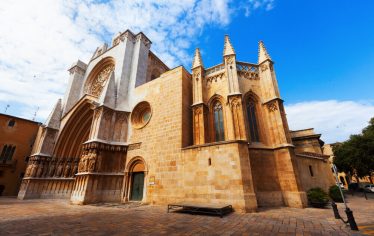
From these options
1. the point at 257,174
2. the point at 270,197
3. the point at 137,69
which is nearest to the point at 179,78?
the point at 137,69

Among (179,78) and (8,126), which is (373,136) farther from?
(8,126)

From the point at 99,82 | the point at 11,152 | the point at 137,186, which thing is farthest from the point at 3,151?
the point at 137,186

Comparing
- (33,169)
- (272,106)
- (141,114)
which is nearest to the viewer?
(272,106)

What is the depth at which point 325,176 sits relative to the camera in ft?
45.8

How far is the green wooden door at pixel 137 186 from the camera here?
11448mm

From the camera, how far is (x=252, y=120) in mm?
11844

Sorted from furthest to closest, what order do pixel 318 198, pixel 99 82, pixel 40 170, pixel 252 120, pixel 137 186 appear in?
pixel 99 82 → pixel 40 170 → pixel 252 120 → pixel 137 186 → pixel 318 198

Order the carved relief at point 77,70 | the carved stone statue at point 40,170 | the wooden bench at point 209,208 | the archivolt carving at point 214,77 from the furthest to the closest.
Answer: the carved relief at point 77,70 → the carved stone statue at point 40,170 → the archivolt carving at point 214,77 → the wooden bench at point 209,208

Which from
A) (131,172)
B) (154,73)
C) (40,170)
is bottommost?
(131,172)

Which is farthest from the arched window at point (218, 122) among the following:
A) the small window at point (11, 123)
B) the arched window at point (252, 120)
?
the small window at point (11, 123)

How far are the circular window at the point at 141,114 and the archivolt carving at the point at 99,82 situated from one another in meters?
7.63

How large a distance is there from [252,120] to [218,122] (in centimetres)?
233

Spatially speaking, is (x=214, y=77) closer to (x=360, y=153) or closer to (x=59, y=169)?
(x=59, y=169)

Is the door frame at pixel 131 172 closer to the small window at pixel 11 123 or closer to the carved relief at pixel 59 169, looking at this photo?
the carved relief at pixel 59 169
